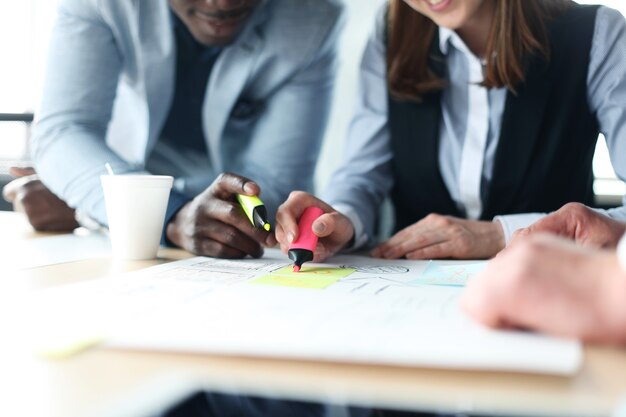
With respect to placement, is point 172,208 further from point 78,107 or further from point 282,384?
point 282,384

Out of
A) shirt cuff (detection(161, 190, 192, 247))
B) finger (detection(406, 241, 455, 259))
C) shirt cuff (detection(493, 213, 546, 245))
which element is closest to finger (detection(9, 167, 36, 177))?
shirt cuff (detection(161, 190, 192, 247))

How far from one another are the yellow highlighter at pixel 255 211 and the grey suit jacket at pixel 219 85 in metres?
0.48

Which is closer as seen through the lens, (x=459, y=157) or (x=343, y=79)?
(x=459, y=157)

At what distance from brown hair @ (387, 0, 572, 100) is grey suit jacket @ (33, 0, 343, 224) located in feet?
0.75

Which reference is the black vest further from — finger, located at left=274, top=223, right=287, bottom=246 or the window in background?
the window in background

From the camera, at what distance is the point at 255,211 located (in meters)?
0.80

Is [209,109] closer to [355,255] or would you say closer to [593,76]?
[355,255]

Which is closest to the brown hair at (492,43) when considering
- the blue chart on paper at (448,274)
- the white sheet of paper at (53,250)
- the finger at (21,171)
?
the blue chart on paper at (448,274)

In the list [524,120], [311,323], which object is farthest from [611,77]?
[311,323]

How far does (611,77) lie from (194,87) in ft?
2.80

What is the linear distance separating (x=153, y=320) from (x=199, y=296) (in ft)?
0.29

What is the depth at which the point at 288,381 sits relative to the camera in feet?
1.21

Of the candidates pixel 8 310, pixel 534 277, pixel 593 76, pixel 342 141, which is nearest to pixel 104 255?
pixel 8 310

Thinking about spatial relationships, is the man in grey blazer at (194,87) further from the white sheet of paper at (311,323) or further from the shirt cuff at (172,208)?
the white sheet of paper at (311,323)
